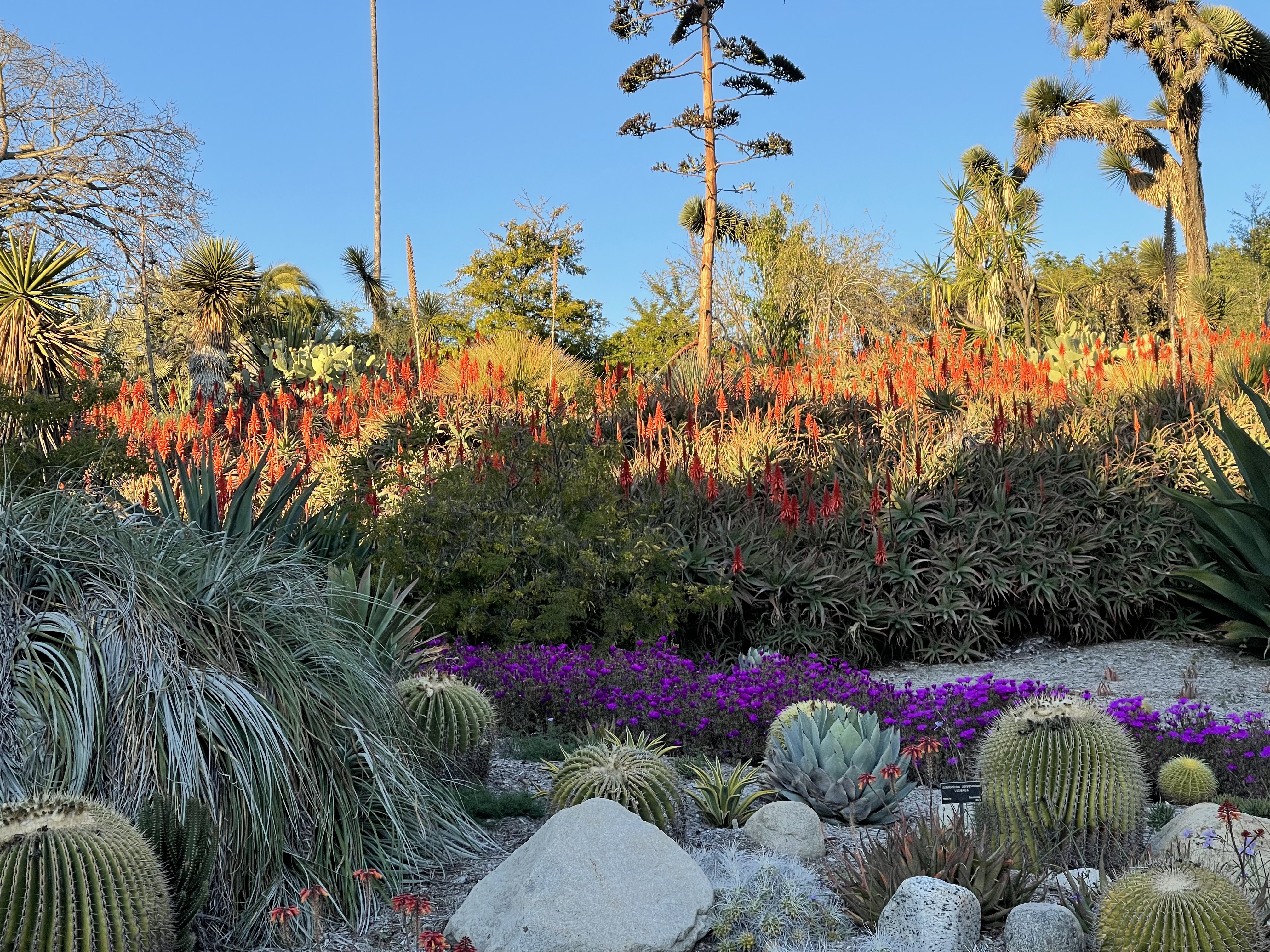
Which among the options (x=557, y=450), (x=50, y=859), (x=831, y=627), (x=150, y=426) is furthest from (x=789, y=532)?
(x=150, y=426)

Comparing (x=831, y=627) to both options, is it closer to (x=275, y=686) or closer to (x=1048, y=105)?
(x=275, y=686)

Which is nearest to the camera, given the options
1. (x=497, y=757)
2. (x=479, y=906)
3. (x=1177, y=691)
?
(x=479, y=906)

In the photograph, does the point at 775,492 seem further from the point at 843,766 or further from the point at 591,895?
→ the point at 591,895

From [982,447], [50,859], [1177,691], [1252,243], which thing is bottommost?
[1177,691]

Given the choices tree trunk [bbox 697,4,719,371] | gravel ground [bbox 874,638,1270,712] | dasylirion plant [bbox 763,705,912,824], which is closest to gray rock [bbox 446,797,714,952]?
dasylirion plant [bbox 763,705,912,824]

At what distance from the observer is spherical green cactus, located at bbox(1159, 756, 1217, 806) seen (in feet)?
14.6

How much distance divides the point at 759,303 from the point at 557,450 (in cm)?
1601

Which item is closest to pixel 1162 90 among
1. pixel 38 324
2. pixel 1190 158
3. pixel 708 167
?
pixel 1190 158

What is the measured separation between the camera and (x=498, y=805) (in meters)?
4.30

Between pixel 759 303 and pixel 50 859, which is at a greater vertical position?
pixel 759 303

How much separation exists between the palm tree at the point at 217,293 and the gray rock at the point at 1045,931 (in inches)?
727

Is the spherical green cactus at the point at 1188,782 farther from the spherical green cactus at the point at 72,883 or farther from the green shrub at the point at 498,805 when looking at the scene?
the spherical green cactus at the point at 72,883

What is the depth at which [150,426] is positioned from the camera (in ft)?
37.8

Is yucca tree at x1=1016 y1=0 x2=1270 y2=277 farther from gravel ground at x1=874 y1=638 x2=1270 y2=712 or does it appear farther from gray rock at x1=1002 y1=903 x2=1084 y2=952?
gray rock at x1=1002 y1=903 x2=1084 y2=952
